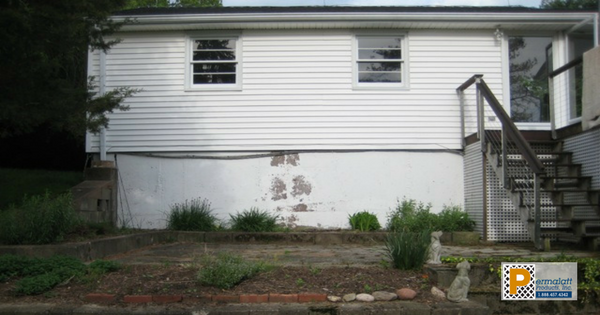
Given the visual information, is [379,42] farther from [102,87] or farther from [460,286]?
[460,286]

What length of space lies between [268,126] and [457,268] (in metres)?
6.42

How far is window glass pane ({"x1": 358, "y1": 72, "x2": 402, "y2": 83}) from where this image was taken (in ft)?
39.6

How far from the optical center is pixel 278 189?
11.8 meters

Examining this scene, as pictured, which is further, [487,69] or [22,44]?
[487,69]

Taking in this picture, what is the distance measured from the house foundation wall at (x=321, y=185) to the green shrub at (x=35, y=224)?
13.7 feet

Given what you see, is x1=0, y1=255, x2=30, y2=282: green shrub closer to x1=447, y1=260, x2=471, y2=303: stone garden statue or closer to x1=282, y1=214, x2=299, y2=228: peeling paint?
x1=447, y1=260, x2=471, y2=303: stone garden statue

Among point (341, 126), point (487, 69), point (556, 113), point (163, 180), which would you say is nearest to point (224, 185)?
point (163, 180)

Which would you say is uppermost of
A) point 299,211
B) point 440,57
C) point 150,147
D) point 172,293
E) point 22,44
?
point 440,57

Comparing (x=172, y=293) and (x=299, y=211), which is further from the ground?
(x=299, y=211)

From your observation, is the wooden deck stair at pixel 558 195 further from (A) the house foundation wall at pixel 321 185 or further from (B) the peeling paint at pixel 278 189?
(B) the peeling paint at pixel 278 189

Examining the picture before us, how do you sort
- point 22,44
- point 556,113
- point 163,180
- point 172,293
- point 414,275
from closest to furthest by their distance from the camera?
point 172,293
point 414,275
point 22,44
point 556,113
point 163,180

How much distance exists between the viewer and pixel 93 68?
1220 cm

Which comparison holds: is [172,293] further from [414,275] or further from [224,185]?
[224,185]

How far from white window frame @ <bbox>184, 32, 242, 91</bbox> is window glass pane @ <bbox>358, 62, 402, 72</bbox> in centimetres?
250
